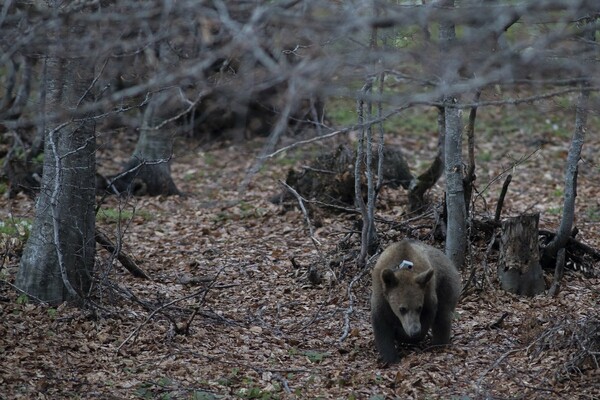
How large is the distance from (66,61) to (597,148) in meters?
13.0

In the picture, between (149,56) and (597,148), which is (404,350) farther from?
(597,148)

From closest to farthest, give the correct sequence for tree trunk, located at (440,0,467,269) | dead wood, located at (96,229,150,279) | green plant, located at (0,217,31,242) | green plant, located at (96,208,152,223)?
dead wood, located at (96,229,150,279), tree trunk, located at (440,0,467,269), green plant, located at (0,217,31,242), green plant, located at (96,208,152,223)

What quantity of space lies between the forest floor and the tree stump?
7.2 inches

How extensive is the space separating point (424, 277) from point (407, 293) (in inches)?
8.6

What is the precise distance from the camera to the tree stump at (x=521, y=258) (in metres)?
9.93

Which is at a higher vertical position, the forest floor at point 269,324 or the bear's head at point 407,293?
the bear's head at point 407,293

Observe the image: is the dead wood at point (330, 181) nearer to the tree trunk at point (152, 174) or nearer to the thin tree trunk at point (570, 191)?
the tree trunk at point (152, 174)

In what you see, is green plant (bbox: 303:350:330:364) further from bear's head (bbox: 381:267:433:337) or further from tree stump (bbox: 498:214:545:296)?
tree stump (bbox: 498:214:545:296)

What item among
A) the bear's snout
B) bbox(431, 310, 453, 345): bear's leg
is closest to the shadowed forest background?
bbox(431, 310, 453, 345): bear's leg

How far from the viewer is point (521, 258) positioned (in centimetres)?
992

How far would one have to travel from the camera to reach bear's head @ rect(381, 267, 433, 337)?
8055mm

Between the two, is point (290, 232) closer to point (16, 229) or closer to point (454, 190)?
point (454, 190)

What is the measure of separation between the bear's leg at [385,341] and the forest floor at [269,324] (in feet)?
0.38

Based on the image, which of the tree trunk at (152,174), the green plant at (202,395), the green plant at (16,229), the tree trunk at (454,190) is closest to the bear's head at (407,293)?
the green plant at (202,395)
